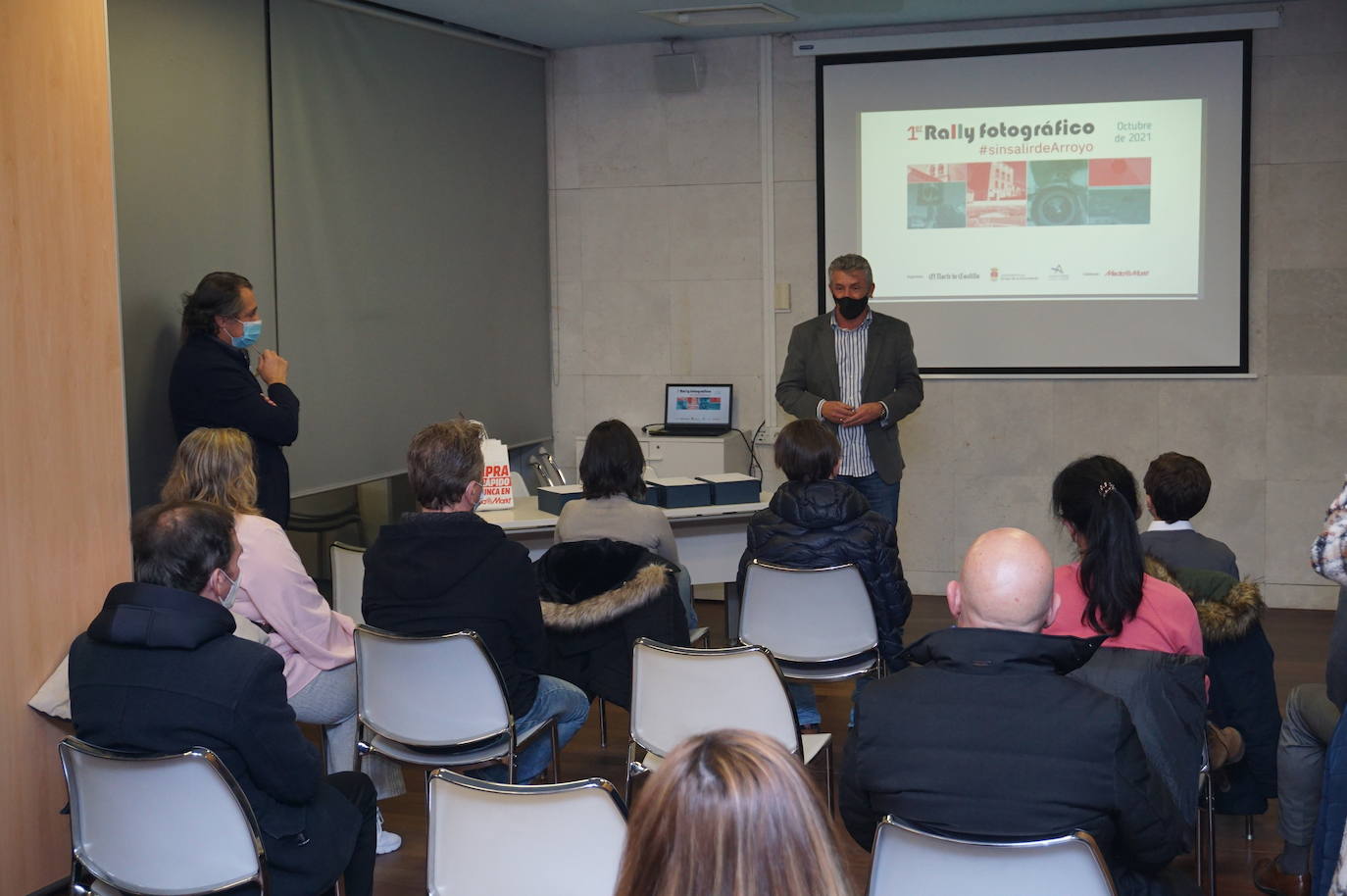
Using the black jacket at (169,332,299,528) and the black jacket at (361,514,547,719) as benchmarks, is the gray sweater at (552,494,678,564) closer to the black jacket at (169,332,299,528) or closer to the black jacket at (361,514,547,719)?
the black jacket at (361,514,547,719)

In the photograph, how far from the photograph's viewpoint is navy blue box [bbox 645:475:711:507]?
16.9ft

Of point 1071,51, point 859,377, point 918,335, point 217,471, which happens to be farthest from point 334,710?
point 1071,51

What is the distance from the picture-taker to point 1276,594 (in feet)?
22.1

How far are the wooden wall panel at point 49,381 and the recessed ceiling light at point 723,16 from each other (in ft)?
11.4

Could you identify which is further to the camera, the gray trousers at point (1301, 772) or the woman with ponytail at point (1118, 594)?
the gray trousers at point (1301, 772)

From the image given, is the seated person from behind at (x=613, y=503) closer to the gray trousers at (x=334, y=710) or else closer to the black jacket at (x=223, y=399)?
the gray trousers at (x=334, y=710)

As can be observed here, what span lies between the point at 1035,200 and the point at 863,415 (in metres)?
1.99

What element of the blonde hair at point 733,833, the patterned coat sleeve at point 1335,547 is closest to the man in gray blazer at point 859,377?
the patterned coat sleeve at point 1335,547

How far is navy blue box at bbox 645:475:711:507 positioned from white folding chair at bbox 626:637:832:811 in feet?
6.40

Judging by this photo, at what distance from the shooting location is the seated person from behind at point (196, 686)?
2.36 meters

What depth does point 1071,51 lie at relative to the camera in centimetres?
668

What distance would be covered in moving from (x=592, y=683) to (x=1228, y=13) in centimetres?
491

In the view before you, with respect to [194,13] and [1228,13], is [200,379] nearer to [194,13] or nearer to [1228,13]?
[194,13]

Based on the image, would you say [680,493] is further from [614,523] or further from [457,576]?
[457,576]
